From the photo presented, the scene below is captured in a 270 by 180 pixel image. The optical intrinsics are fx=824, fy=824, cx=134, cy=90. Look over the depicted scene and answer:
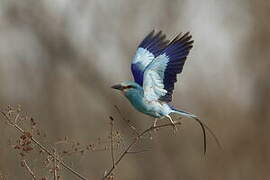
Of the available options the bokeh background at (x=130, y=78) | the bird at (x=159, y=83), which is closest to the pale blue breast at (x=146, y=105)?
the bird at (x=159, y=83)

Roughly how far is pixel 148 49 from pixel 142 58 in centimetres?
5

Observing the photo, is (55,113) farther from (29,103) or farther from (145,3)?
(145,3)

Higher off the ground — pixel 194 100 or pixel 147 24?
pixel 147 24

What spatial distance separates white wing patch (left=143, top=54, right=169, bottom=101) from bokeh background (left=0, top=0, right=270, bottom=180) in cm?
446

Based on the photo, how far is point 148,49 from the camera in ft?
9.65

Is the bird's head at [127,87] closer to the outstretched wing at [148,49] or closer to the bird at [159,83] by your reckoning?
the bird at [159,83]

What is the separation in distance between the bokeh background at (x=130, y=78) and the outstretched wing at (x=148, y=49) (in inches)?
161

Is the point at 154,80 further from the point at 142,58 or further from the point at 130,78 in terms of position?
the point at 130,78

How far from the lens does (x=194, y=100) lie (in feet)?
24.9

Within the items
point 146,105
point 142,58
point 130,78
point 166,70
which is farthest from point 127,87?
point 130,78

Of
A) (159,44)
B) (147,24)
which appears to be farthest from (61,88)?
(159,44)

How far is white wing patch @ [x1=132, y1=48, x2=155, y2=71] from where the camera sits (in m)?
2.84

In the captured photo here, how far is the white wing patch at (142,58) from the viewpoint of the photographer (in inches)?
112

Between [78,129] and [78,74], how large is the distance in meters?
0.51
